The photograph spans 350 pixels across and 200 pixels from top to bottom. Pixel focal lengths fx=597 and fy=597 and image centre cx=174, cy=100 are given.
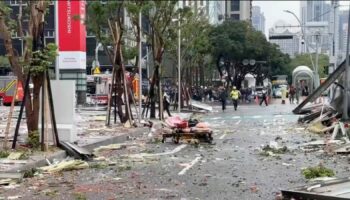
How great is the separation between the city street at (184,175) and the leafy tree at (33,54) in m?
2.32

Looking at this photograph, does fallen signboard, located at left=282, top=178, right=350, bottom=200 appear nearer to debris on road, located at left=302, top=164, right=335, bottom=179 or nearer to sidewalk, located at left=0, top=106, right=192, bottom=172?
debris on road, located at left=302, top=164, right=335, bottom=179

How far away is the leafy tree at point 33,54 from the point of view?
14469 millimetres

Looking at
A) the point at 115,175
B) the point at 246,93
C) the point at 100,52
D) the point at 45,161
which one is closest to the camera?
the point at 115,175

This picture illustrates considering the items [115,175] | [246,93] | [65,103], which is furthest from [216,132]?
[246,93]

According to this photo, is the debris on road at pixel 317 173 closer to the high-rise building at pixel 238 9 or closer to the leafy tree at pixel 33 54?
the leafy tree at pixel 33 54

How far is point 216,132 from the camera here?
22984mm

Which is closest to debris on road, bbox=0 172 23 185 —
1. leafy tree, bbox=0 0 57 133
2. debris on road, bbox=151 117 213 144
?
leafy tree, bbox=0 0 57 133

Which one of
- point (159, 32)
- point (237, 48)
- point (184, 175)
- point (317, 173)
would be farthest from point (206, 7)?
point (317, 173)

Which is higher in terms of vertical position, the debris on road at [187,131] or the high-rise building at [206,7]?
the high-rise building at [206,7]

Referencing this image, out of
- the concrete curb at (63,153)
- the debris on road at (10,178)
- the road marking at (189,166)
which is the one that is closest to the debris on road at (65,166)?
the concrete curb at (63,153)

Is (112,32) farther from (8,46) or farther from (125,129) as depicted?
(8,46)

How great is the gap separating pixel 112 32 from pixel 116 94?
2.59 meters

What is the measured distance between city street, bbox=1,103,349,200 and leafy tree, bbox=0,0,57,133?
232 centimetres

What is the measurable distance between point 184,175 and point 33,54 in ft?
17.6
